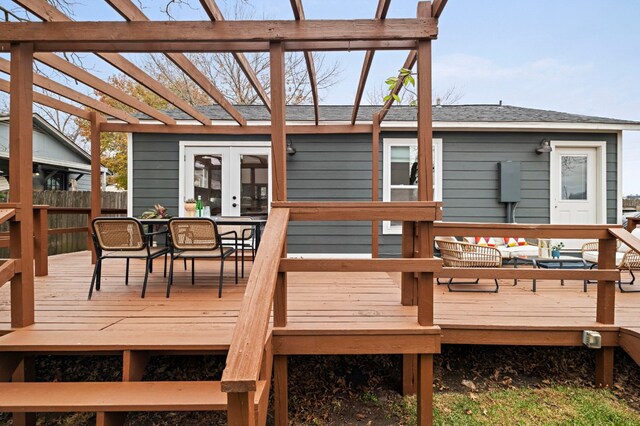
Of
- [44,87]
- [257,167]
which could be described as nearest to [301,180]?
[257,167]

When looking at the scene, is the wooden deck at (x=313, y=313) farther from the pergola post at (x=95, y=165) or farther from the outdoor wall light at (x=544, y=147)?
the outdoor wall light at (x=544, y=147)

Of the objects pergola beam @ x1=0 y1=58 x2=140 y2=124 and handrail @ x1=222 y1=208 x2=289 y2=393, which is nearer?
handrail @ x1=222 y1=208 x2=289 y2=393

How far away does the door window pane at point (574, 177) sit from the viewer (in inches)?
230

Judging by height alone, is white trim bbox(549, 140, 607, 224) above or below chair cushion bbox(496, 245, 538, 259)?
above

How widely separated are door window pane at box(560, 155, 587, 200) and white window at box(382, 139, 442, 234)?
2192mm

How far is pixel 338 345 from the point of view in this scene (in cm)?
229

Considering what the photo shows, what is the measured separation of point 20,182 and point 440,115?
20.0 feet

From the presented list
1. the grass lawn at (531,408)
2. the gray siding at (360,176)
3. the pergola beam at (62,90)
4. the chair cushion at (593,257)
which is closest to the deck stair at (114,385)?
the grass lawn at (531,408)

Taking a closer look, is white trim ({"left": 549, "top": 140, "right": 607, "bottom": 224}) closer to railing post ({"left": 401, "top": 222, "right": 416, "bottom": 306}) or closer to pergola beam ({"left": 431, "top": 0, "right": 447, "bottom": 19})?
railing post ({"left": 401, "top": 222, "right": 416, "bottom": 306})

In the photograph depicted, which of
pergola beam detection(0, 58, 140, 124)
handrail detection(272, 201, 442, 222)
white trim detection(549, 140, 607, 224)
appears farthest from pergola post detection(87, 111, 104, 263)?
white trim detection(549, 140, 607, 224)

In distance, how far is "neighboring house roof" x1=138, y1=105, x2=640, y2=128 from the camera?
5.64 metres

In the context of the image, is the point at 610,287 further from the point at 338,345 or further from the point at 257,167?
the point at 257,167

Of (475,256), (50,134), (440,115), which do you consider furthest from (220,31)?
(50,134)

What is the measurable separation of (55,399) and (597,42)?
21972mm
